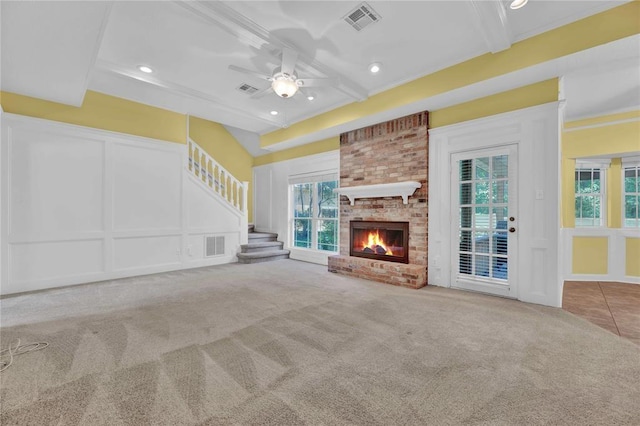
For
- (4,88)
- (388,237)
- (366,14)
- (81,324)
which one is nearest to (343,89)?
(366,14)

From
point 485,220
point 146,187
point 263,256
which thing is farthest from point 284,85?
point 263,256

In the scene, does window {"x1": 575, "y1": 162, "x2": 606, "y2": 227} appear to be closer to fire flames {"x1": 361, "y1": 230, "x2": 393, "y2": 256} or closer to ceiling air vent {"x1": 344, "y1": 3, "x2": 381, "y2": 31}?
fire flames {"x1": 361, "y1": 230, "x2": 393, "y2": 256}

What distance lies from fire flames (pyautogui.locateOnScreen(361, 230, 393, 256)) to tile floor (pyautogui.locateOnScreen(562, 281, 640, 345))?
2567mm

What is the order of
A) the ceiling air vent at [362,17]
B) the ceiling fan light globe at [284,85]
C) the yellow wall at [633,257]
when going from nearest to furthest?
the ceiling air vent at [362,17], the ceiling fan light globe at [284,85], the yellow wall at [633,257]

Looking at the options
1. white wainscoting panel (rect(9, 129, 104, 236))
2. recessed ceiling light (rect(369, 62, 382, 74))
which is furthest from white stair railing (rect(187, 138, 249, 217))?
recessed ceiling light (rect(369, 62, 382, 74))

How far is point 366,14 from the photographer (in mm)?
2869

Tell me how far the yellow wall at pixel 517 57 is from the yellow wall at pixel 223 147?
164 inches

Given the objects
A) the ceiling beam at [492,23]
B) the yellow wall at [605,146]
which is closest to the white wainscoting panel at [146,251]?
the ceiling beam at [492,23]

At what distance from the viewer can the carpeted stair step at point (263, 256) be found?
6308mm

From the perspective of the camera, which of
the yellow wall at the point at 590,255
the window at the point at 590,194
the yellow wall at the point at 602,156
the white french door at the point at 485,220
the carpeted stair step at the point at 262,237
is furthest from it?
the carpeted stair step at the point at 262,237

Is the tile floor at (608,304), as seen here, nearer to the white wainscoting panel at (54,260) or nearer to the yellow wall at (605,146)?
the yellow wall at (605,146)

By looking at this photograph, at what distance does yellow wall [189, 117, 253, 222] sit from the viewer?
7.29 meters

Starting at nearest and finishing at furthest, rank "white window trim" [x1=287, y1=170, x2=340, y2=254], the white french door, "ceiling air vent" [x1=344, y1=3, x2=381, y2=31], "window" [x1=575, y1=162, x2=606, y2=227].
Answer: "ceiling air vent" [x1=344, y1=3, x2=381, y2=31] < the white french door < "window" [x1=575, y1=162, x2=606, y2=227] < "white window trim" [x1=287, y1=170, x2=340, y2=254]

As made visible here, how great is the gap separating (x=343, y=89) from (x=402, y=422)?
4.29 m
